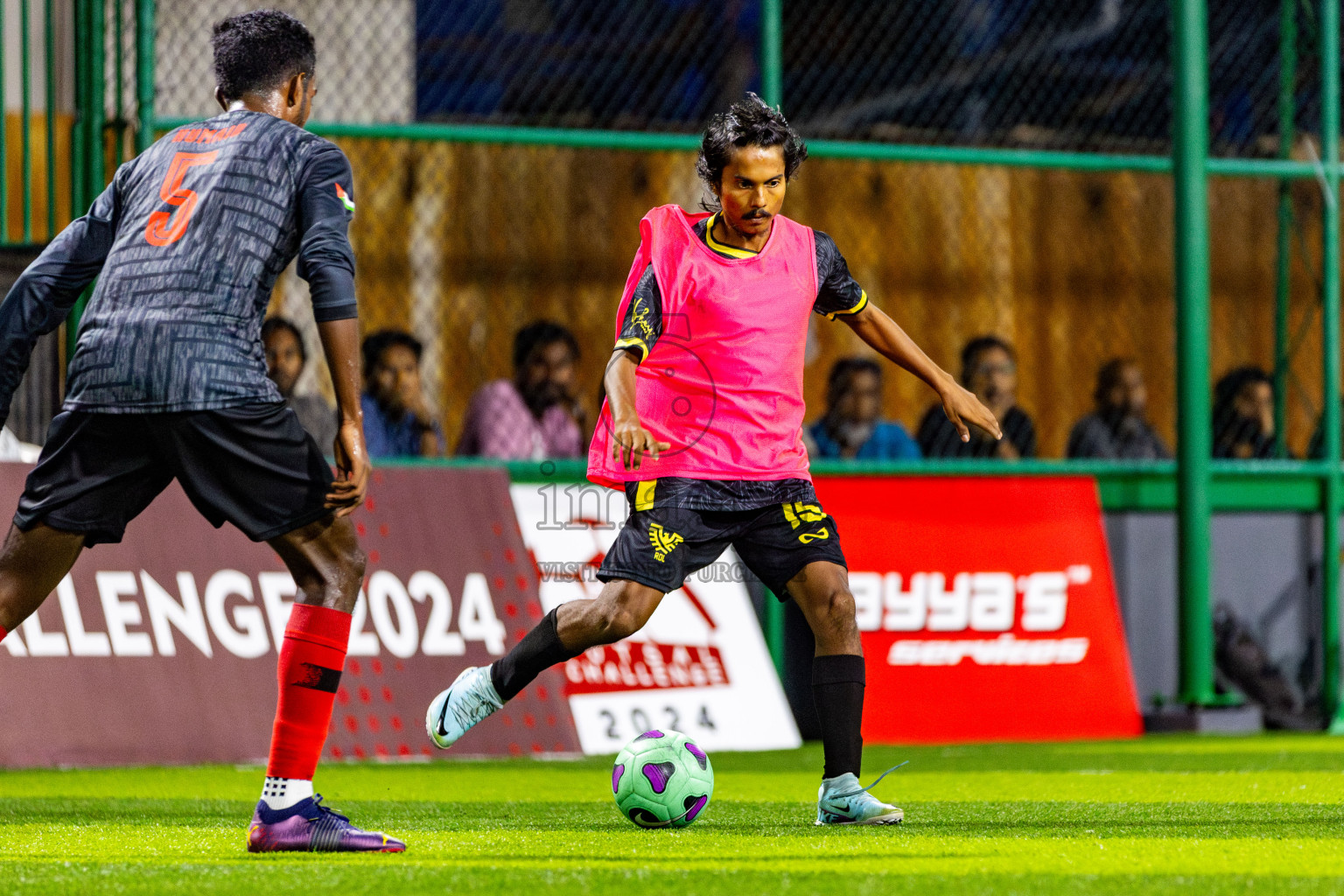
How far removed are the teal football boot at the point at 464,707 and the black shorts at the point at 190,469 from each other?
1.14 m

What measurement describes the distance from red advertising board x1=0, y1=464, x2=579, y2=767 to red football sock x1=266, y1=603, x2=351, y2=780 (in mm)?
3475

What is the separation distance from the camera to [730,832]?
4.78 meters

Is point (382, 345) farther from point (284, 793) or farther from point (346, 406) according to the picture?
point (284, 793)

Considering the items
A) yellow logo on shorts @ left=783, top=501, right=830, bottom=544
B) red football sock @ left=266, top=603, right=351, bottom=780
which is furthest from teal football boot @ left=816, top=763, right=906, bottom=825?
red football sock @ left=266, top=603, right=351, bottom=780

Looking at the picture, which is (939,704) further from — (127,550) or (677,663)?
(127,550)

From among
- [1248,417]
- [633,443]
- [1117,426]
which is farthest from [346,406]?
[1248,417]

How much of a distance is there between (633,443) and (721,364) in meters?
0.62

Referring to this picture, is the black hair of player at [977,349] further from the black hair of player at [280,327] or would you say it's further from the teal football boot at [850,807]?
the teal football boot at [850,807]

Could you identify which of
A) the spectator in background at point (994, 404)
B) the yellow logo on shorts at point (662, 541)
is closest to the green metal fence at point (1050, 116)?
the spectator in background at point (994, 404)

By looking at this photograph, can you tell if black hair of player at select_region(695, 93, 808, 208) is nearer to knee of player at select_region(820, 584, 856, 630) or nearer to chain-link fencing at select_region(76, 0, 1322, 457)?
knee of player at select_region(820, 584, 856, 630)

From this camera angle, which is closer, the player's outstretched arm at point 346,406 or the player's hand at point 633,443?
the player's outstretched arm at point 346,406

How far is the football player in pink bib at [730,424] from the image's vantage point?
5082 millimetres

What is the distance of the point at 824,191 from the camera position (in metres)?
11.7

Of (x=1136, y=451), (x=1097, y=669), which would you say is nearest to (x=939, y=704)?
(x=1097, y=669)
